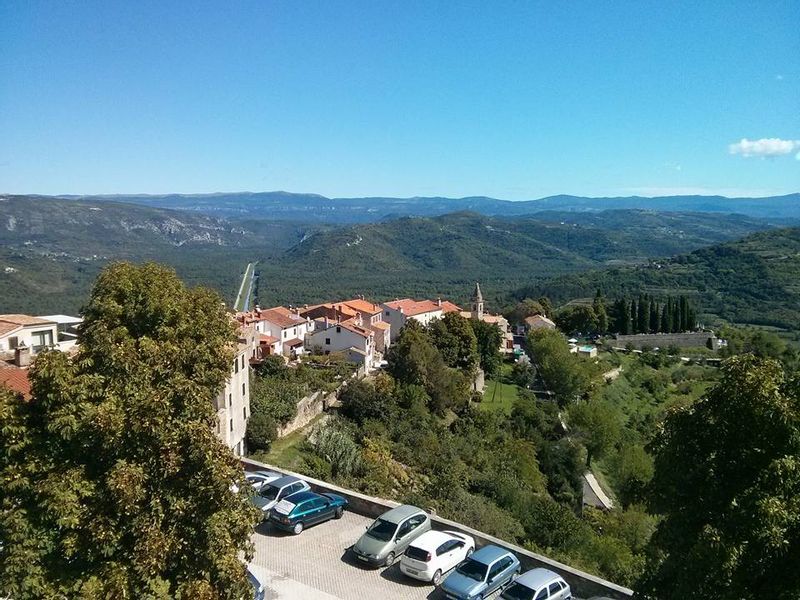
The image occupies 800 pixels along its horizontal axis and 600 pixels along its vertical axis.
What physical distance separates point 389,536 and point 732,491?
26.6ft

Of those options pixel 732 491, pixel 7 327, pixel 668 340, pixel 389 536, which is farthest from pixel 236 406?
pixel 668 340

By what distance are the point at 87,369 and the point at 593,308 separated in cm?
7802

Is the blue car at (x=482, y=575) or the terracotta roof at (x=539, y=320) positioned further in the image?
the terracotta roof at (x=539, y=320)

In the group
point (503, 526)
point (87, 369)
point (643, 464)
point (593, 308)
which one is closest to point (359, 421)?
point (503, 526)

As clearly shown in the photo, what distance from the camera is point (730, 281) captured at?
135 meters

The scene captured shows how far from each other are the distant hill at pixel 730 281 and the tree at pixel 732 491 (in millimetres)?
106048

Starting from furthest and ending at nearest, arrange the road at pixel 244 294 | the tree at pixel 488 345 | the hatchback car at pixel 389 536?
the road at pixel 244 294 < the tree at pixel 488 345 < the hatchback car at pixel 389 536

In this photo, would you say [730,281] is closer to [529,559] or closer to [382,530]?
[529,559]

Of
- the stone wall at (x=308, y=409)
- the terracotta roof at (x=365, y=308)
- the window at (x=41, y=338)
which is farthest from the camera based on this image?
the terracotta roof at (x=365, y=308)

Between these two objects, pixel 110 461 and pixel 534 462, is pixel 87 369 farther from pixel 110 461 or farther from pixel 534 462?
pixel 534 462

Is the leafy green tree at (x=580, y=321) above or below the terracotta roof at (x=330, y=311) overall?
below

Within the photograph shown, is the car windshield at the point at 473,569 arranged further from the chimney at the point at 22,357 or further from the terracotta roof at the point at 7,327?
the terracotta roof at the point at 7,327

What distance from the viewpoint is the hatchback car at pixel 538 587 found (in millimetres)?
12453

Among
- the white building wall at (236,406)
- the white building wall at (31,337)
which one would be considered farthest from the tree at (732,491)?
the white building wall at (31,337)
